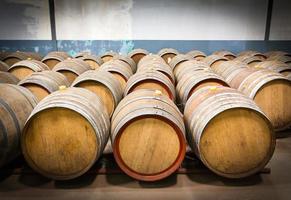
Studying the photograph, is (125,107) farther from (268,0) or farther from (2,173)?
(268,0)

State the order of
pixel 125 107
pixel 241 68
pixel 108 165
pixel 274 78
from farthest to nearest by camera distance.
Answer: pixel 241 68 < pixel 274 78 < pixel 108 165 < pixel 125 107

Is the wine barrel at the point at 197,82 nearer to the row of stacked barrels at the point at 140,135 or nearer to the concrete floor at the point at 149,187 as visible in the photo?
the row of stacked barrels at the point at 140,135

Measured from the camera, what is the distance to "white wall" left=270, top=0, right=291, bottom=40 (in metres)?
10.6

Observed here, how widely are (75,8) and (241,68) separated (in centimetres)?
699

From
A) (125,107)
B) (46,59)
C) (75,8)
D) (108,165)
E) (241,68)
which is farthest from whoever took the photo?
(75,8)

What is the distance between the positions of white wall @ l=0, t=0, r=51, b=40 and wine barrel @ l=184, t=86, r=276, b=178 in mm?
8735

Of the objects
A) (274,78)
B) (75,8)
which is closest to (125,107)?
(274,78)

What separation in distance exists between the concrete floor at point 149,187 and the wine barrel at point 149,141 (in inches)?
7.0

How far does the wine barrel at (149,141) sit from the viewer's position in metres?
2.97

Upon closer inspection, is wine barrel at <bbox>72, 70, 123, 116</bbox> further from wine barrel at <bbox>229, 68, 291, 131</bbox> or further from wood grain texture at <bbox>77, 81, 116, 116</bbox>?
wine barrel at <bbox>229, 68, 291, 131</bbox>

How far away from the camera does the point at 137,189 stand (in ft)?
10.2

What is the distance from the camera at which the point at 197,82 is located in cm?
436

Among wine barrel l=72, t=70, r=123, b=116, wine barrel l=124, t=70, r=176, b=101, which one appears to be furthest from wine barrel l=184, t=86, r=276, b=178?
wine barrel l=72, t=70, r=123, b=116

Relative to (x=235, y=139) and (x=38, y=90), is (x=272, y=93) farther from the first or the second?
(x=38, y=90)
